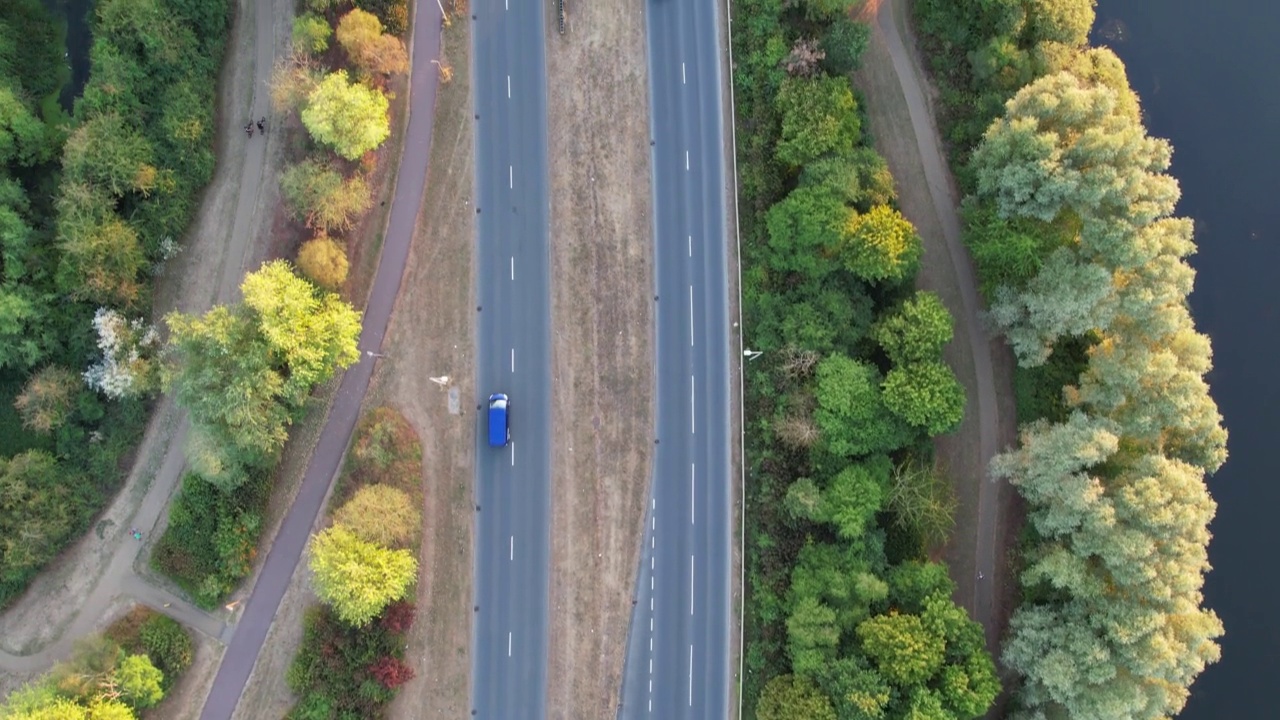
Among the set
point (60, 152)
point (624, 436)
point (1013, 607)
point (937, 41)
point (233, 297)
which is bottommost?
point (1013, 607)

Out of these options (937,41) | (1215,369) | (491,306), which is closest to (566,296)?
(491,306)

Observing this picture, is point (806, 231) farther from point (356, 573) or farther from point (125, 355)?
point (125, 355)

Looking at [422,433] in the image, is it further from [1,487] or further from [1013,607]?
[1013,607]

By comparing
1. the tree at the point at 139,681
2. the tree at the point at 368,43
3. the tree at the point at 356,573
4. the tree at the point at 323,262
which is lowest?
the tree at the point at 139,681

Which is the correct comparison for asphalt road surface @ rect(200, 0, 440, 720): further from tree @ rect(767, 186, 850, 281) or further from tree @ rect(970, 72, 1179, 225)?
tree @ rect(970, 72, 1179, 225)

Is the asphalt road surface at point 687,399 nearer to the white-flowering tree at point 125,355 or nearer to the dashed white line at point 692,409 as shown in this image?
the dashed white line at point 692,409

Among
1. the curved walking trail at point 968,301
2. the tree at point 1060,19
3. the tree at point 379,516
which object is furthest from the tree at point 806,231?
the tree at point 379,516

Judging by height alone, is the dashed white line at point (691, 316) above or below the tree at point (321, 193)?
below
